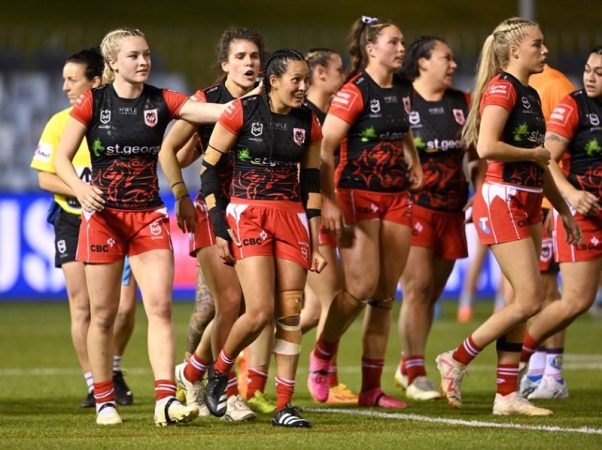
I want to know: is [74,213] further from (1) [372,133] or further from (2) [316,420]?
(2) [316,420]

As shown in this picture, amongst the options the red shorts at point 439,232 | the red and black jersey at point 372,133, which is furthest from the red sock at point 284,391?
the red shorts at point 439,232

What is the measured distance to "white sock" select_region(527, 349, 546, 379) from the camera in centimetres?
967

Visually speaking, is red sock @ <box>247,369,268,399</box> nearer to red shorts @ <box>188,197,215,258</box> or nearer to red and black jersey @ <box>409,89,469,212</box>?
red shorts @ <box>188,197,215,258</box>

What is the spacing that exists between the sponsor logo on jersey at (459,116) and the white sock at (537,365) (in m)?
1.85

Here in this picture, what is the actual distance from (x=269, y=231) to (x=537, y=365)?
125 inches

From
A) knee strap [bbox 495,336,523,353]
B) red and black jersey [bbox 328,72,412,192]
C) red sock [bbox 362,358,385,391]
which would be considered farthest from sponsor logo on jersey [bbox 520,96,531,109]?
red sock [bbox 362,358,385,391]

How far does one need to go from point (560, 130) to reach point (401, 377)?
2427 millimetres

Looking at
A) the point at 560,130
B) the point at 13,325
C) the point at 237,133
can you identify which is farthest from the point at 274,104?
the point at 13,325

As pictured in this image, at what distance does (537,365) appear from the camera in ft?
31.9

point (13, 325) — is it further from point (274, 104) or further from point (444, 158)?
point (274, 104)

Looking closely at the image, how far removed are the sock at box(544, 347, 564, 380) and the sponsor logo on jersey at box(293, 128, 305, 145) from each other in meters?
2.99

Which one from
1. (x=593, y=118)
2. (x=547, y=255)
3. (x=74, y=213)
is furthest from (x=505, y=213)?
(x=74, y=213)

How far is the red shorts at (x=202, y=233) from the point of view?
318 inches

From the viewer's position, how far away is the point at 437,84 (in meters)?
9.55
